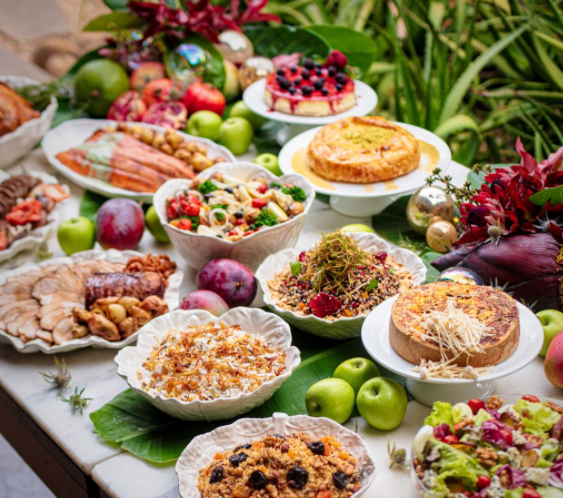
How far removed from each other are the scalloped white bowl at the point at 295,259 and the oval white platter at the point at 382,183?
10.6 inches

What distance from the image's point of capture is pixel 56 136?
8.84 ft

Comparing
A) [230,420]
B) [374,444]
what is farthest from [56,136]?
[374,444]

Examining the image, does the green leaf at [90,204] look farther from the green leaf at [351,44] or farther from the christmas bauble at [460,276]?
the green leaf at [351,44]

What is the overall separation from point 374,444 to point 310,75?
1.73m

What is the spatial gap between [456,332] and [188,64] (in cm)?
196

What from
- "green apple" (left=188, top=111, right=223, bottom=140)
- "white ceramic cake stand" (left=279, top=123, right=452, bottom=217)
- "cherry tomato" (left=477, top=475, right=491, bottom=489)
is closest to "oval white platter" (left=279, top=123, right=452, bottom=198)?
"white ceramic cake stand" (left=279, top=123, right=452, bottom=217)

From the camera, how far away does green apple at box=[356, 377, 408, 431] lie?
1388mm

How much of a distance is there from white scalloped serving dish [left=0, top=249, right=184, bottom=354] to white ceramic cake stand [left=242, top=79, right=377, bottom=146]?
0.92 meters

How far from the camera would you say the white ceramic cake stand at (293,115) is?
256 cm

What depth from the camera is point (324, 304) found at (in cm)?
163

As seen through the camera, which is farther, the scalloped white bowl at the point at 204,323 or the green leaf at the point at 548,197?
the green leaf at the point at 548,197

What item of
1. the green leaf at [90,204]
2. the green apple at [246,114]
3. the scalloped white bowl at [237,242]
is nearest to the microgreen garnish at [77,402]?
the scalloped white bowl at [237,242]

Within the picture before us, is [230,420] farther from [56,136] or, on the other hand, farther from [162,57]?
[162,57]

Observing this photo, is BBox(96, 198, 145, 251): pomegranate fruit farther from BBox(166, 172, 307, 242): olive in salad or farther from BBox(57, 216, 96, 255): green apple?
BBox(166, 172, 307, 242): olive in salad
